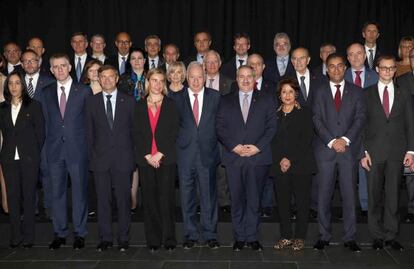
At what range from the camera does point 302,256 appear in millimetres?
4480

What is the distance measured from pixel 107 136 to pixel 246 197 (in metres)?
1.37

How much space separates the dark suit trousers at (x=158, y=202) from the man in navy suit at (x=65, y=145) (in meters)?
0.62

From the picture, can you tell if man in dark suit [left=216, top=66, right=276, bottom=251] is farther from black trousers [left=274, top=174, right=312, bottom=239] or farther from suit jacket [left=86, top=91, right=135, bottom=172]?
suit jacket [left=86, top=91, right=135, bottom=172]

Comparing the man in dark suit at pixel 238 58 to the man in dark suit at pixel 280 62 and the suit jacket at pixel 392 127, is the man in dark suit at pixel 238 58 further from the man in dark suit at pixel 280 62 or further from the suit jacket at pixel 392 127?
the suit jacket at pixel 392 127

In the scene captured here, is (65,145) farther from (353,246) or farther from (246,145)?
(353,246)

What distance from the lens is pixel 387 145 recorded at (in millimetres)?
4574

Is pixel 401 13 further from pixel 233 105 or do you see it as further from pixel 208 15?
pixel 233 105

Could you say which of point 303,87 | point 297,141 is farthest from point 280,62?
point 297,141

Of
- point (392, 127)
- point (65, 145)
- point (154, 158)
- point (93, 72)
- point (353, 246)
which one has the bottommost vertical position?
point (353, 246)

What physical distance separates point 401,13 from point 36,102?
202 inches

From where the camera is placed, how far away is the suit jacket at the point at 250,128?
4.59 m

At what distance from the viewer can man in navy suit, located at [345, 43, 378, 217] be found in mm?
5020

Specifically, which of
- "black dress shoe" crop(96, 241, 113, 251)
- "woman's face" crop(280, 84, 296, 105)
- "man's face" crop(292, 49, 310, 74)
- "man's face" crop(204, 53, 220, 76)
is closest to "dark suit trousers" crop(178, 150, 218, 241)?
"black dress shoe" crop(96, 241, 113, 251)

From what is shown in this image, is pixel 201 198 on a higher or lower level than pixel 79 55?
lower
